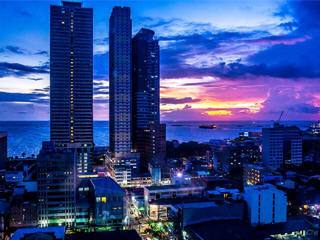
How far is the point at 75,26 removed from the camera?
56781 mm

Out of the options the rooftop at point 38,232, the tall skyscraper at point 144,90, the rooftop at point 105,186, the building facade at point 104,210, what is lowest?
the building facade at point 104,210

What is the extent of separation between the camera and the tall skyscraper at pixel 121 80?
5731 centimetres

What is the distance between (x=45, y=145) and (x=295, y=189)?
33013 millimetres

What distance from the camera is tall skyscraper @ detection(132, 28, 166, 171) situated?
207 ft

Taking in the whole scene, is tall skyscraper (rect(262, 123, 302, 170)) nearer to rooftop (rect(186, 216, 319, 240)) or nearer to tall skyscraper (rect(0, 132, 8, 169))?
rooftop (rect(186, 216, 319, 240))

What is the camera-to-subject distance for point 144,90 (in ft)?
225

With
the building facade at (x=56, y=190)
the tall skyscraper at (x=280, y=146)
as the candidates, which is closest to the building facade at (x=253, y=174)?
the tall skyscraper at (x=280, y=146)

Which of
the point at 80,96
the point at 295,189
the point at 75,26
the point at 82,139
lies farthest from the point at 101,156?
the point at 295,189

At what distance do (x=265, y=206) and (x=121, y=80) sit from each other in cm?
3901

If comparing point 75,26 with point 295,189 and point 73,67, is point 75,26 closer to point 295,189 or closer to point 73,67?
point 73,67

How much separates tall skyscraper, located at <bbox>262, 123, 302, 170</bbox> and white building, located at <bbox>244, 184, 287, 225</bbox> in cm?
2861

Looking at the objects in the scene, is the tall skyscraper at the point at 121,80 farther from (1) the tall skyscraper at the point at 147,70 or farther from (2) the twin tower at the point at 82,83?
(1) the tall skyscraper at the point at 147,70

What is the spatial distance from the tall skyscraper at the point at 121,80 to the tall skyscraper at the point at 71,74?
499cm

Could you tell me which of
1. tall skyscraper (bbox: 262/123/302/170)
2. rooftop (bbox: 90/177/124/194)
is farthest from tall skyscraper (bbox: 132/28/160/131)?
rooftop (bbox: 90/177/124/194)
